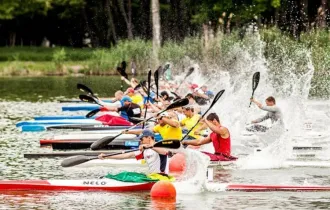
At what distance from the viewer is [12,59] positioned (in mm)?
67125

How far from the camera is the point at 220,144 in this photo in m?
22.3

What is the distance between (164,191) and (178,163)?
8.63 feet

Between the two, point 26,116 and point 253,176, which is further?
point 26,116

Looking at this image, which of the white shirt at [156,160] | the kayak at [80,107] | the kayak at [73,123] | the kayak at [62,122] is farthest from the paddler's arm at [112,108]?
the white shirt at [156,160]

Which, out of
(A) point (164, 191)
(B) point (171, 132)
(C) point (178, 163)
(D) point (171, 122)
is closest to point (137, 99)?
(B) point (171, 132)

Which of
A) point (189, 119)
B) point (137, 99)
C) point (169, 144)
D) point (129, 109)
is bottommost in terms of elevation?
point (169, 144)

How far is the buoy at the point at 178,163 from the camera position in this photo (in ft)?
68.8

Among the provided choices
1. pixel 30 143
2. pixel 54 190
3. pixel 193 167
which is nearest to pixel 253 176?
pixel 193 167

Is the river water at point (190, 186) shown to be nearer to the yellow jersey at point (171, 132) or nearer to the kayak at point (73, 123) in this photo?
the kayak at point (73, 123)

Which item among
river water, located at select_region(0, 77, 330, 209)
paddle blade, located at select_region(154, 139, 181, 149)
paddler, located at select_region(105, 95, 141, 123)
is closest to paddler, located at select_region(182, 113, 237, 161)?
river water, located at select_region(0, 77, 330, 209)

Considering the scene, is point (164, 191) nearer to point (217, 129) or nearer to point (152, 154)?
point (152, 154)

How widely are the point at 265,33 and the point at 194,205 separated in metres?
27.8

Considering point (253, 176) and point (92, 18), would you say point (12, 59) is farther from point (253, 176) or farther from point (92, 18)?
point (253, 176)

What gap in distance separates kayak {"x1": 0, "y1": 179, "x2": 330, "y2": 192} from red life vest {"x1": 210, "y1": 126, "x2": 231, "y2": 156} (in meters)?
2.82
